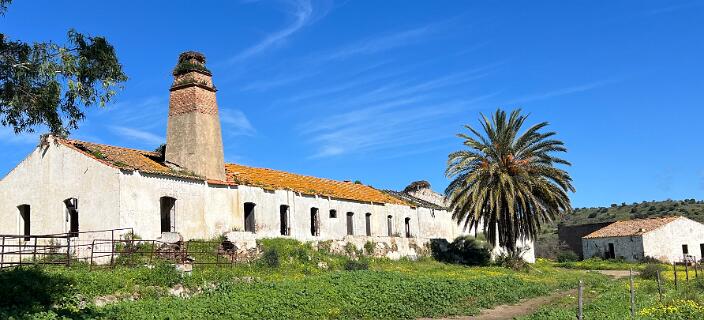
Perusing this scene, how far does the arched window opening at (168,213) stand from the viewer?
26.6 metres

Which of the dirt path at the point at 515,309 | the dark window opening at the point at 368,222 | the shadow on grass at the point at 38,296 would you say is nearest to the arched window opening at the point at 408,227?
the dark window opening at the point at 368,222

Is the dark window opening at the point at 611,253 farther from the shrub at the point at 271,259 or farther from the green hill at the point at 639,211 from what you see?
the shrub at the point at 271,259

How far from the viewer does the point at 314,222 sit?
114ft

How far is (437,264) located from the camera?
38.4 metres

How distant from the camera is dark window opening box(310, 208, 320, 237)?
113 ft

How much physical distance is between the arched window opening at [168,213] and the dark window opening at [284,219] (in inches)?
251

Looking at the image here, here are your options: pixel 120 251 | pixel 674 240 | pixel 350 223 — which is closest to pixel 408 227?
pixel 350 223

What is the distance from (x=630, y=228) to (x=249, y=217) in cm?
3602

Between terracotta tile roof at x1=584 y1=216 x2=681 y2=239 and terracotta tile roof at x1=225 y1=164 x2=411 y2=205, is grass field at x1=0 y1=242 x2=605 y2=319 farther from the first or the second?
terracotta tile roof at x1=584 y1=216 x2=681 y2=239

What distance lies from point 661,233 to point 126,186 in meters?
43.0

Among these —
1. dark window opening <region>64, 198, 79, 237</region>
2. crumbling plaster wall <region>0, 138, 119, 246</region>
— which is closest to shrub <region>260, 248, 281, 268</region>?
crumbling plaster wall <region>0, 138, 119, 246</region>

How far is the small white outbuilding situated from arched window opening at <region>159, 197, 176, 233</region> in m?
37.8

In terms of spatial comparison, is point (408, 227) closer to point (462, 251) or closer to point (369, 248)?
point (462, 251)

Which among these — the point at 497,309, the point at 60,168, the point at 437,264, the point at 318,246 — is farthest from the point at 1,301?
the point at 437,264
